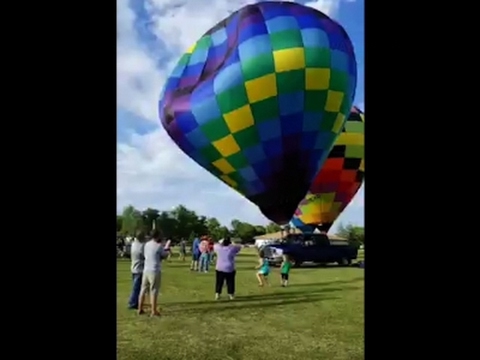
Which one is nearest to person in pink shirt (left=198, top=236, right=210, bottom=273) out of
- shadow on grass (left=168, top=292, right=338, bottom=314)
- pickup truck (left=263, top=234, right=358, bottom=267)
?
pickup truck (left=263, top=234, right=358, bottom=267)

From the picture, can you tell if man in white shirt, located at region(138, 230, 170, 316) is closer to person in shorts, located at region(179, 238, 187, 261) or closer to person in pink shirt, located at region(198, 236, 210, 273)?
person in shorts, located at region(179, 238, 187, 261)

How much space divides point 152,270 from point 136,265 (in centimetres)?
16

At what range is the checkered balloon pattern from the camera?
16.1 ft

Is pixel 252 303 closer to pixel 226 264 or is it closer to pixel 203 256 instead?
pixel 226 264

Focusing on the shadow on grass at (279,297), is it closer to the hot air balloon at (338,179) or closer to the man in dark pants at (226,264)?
the man in dark pants at (226,264)

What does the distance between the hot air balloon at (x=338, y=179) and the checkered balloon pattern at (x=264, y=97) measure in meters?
1.35

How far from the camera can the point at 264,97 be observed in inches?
195

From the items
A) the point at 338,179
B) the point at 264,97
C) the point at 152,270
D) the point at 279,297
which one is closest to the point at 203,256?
the point at 279,297
